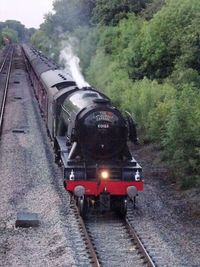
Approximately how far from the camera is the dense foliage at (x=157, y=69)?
17.0 meters

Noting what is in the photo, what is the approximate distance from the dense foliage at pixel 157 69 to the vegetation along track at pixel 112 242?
314 centimetres

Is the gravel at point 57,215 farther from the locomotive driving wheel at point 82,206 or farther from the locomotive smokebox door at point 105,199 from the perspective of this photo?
the locomotive smokebox door at point 105,199

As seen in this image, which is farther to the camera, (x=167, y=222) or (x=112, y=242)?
(x=167, y=222)

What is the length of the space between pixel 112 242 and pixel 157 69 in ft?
61.4

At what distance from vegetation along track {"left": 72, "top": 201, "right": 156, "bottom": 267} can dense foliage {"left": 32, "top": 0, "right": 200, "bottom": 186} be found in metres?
3.14

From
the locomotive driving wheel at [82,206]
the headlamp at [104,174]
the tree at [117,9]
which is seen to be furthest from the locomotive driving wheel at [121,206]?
the tree at [117,9]

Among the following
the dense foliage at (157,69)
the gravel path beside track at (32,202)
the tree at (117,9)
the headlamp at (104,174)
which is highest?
the tree at (117,9)

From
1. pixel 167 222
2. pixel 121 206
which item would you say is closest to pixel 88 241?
pixel 121 206

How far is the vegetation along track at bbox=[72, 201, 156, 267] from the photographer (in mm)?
11123

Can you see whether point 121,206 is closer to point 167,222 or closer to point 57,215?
point 167,222

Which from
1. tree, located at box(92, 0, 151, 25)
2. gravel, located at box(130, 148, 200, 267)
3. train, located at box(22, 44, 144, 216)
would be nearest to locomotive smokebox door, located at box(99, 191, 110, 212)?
train, located at box(22, 44, 144, 216)

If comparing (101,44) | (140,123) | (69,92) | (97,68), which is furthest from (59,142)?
(101,44)

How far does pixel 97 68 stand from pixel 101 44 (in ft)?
18.3

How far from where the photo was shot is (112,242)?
12336 mm
